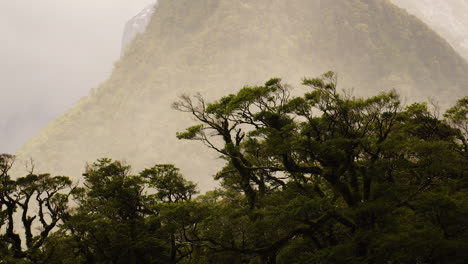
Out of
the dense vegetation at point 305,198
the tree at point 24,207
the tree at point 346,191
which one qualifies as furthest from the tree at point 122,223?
the tree at point 346,191

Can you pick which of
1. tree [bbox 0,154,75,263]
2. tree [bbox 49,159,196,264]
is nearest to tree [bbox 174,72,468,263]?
tree [bbox 49,159,196,264]

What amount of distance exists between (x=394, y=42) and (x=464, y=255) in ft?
641

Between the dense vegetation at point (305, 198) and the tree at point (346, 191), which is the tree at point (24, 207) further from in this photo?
the tree at point (346, 191)

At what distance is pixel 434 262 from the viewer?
1486cm

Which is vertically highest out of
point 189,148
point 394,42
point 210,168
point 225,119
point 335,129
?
point 394,42

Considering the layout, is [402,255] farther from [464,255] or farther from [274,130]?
[274,130]

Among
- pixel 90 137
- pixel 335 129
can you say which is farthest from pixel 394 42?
pixel 335 129

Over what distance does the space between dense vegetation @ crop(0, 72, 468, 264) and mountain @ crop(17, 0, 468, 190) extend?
136 metres

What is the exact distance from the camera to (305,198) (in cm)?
1636

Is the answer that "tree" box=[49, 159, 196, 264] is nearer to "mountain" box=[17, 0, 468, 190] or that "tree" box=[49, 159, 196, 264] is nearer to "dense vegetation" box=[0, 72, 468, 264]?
"dense vegetation" box=[0, 72, 468, 264]

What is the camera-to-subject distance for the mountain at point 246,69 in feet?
556

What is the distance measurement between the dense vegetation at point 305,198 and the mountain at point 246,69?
136 meters

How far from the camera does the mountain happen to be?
170 metres

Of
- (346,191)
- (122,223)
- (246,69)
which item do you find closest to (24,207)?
(122,223)
